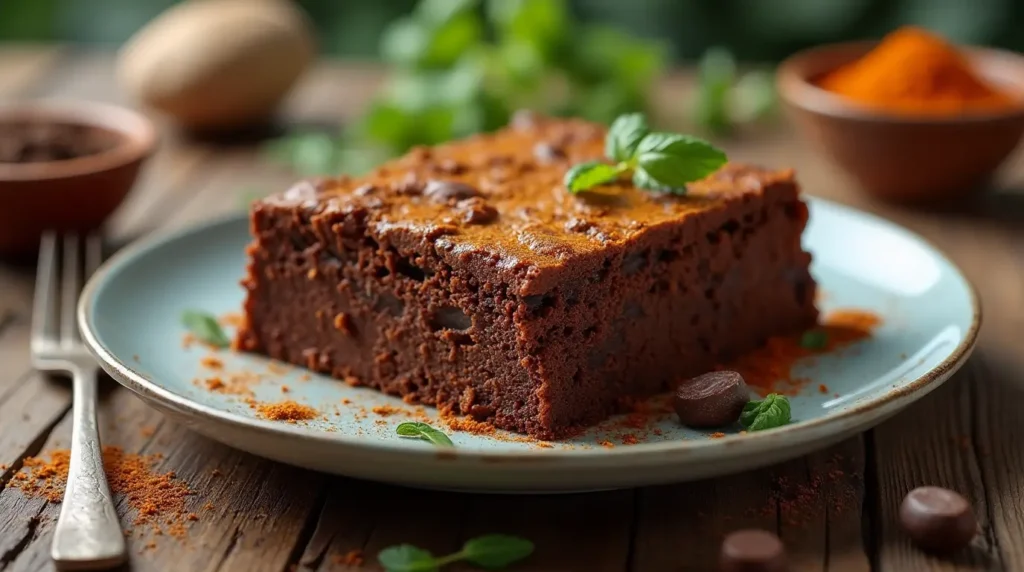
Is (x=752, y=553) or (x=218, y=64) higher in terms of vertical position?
(x=752, y=553)

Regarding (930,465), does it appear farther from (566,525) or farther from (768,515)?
(566,525)

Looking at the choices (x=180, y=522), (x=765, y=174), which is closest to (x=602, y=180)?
(x=765, y=174)

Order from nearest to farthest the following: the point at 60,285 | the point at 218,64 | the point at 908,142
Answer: the point at 60,285 < the point at 908,142 < the point at 218,64

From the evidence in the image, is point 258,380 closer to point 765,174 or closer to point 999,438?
point 765,174

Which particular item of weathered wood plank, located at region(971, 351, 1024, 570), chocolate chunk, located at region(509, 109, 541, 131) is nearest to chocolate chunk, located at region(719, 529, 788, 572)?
weathered wood plank, located at region(971, 351, 1024, 570)

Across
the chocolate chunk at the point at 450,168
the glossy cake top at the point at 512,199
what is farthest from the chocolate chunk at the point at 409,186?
the chocolate chunk at the point at 450,168

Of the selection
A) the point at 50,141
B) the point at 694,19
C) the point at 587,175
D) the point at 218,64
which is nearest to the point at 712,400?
the point at 587,175
